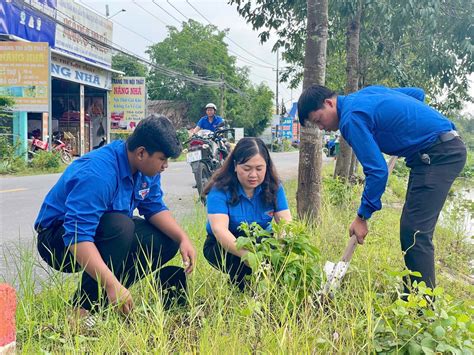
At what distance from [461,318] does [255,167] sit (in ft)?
4.58

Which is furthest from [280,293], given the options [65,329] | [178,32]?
[178,32]

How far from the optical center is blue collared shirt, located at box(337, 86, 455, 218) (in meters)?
2.70

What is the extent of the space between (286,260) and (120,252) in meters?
0.80

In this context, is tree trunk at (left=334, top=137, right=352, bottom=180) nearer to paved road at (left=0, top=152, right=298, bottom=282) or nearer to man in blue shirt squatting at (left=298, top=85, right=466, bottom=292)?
paved road at (left=0, top=152, right=298, bottom=282)

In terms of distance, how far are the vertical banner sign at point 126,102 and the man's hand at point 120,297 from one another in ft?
71.8

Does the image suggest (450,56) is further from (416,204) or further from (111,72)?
(111,72)

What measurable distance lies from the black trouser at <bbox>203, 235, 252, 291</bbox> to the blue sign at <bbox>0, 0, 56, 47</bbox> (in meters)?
14.5

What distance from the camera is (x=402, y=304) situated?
193 centimetres

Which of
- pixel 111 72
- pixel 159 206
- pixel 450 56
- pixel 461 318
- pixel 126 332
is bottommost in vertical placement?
pixel 126 332

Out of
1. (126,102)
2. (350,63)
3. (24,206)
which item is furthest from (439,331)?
(126,102)

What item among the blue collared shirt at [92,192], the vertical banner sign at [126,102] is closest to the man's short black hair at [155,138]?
the blue collared shirt at [92,192]

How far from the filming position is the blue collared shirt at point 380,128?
8.87 ft

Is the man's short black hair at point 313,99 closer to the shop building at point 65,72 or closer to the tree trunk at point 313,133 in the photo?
the tree trunk at point 313,133

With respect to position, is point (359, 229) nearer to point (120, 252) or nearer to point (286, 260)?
point (286, 260)
